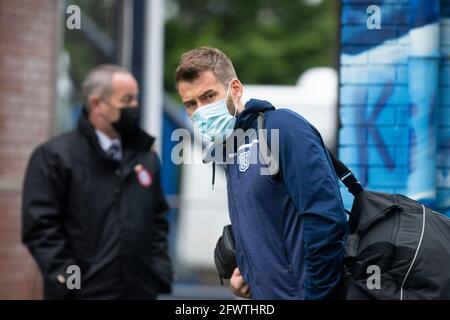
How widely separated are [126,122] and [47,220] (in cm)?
77

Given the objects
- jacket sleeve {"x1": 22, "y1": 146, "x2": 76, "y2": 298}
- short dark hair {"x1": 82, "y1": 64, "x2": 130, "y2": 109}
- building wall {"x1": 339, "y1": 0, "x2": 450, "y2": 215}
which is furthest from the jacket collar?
building wall {"x1": 339, "y1": 0, "x2": 450, "y2": 215}

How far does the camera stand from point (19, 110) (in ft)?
23.2

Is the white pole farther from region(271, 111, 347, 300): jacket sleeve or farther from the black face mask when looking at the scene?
region(271, 111, 347, 300): jacket sleeve

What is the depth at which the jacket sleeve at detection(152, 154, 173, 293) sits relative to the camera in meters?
5.09

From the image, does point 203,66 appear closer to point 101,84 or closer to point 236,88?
point 236,88

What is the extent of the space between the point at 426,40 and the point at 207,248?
22.8ft

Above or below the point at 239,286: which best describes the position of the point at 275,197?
above

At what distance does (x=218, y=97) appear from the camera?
3.27 meters

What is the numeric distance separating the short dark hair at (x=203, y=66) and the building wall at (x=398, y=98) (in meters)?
1.66

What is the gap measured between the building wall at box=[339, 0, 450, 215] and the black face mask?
48.9 inches

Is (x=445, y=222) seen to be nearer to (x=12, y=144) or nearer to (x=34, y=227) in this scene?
(x=34, y=227)

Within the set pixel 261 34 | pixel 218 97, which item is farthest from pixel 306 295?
pixel 261 34

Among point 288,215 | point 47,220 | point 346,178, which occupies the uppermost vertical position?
point 346,178

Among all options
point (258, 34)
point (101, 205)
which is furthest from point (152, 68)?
point (258, 34)
